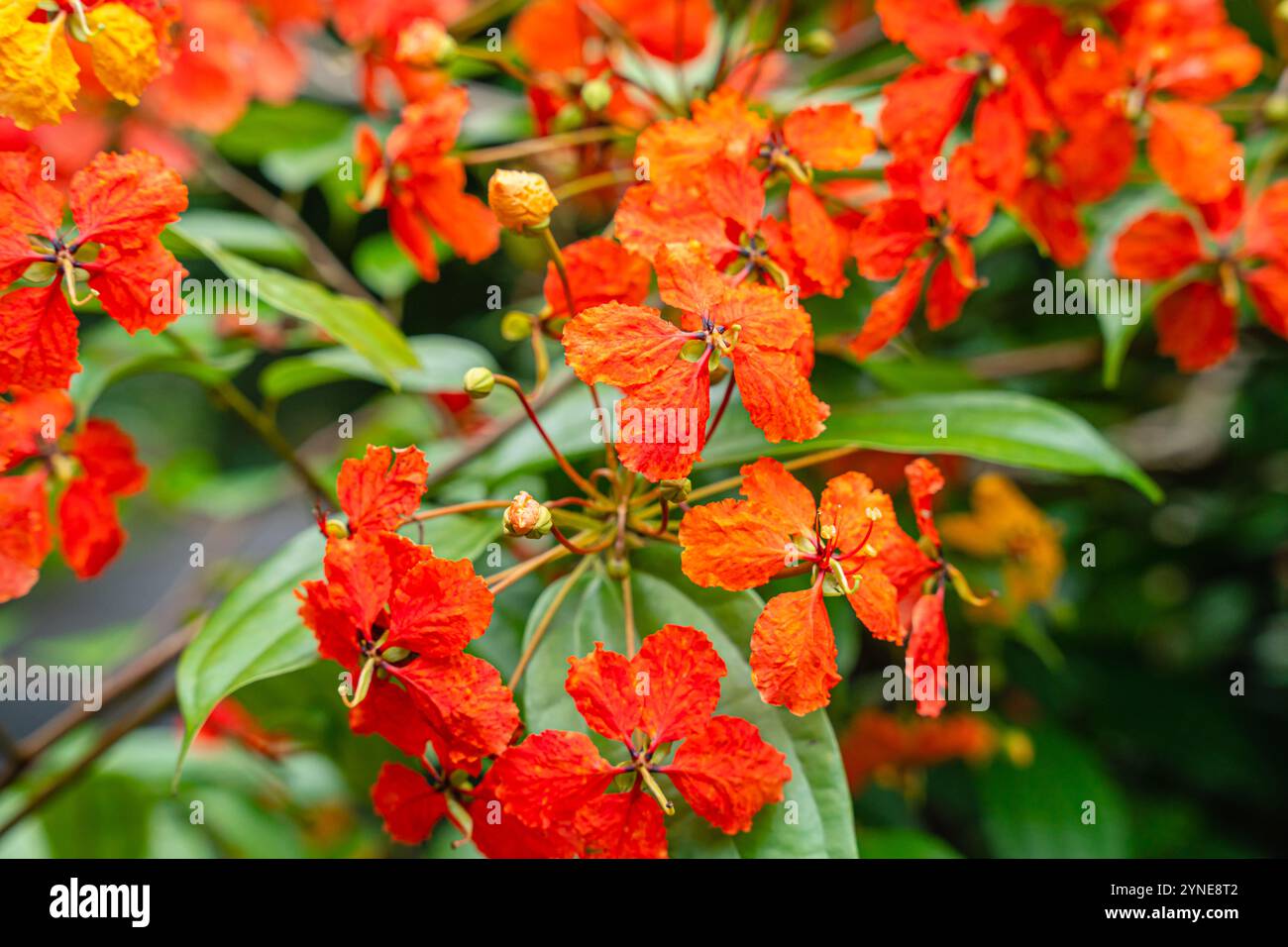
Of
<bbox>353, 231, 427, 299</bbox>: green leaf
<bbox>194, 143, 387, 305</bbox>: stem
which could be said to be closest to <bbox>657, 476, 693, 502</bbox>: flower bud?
<bbox>353, 231, 427, 299</bbox>: green leaf

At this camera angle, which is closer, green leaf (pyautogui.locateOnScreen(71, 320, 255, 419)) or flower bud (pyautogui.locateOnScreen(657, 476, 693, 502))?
flower bud (pyautogui.locateOnScreen(657, 476, 693, 502))

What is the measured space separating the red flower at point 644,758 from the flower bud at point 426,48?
694mm

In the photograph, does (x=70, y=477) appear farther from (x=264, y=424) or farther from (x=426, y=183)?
(x=426, y=183)

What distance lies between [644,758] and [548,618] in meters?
0.14

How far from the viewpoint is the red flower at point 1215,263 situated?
115 centimetres

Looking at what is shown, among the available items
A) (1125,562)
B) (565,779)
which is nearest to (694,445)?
(565,779)

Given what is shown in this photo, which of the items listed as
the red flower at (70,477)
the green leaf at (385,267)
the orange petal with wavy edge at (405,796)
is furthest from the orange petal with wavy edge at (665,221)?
the green leaf at (385,267)

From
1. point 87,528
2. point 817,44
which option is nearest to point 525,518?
point 87,528

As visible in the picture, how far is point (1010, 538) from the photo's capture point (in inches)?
57.3

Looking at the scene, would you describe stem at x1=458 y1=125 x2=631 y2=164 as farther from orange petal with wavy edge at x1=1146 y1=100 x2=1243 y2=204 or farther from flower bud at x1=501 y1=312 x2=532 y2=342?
orange petal with wavy edge at x1=1146 y1=100 x2=1243 y2=204

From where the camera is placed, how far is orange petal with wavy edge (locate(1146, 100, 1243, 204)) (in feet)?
3.67

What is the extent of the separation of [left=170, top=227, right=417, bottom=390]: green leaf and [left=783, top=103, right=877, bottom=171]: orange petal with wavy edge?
0.41 meters
